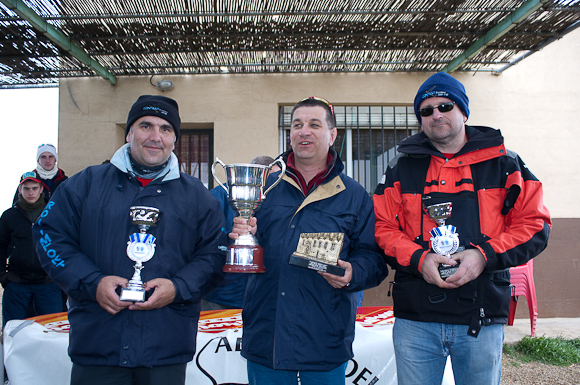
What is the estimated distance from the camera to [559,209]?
6.90 m

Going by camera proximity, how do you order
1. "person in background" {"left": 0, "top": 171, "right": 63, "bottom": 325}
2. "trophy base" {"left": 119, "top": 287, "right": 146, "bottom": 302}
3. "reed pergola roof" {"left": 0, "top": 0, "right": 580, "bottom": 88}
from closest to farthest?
"trophy base" {"left": 119, "top": 287, "right": 146, "bottom": 302}
"person in background" {"left": 0, "top": 171, "right": 63, "bottom": 325}
"reed pergola roof" {"left": 0, "top": 0, "right": 580, "bottom": 88}

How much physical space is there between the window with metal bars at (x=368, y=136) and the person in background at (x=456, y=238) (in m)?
4.53

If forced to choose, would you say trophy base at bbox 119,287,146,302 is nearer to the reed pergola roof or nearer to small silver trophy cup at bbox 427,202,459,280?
small silver trophy cup at bbox 427,202,459,280

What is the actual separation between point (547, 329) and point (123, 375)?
623 cm

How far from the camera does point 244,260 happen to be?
2170 mm

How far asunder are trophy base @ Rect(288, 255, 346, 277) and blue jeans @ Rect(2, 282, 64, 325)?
12.1 feet

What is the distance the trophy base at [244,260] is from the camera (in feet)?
7.04

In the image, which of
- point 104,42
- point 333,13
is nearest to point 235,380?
point 333,13

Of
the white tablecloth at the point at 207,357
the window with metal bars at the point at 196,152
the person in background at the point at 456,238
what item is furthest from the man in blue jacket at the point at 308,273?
the window with metal bars at the point at 196,152

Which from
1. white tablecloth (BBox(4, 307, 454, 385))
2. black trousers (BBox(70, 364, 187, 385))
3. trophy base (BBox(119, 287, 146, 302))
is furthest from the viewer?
white tablecloth (BBox(4, 307, 454, 385))

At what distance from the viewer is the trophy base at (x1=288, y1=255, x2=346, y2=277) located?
2.07 m

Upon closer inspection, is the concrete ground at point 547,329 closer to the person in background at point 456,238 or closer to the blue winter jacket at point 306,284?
the person in background at point 456,238

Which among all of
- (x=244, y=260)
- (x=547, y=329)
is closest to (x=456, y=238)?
(x=244, y=260)

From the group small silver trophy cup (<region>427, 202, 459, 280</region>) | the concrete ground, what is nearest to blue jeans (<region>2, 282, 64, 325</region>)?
small silver trophy cup (<region>427, 202, 459, 280</region>)
